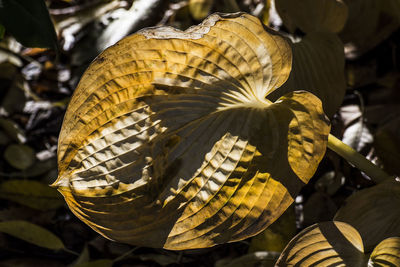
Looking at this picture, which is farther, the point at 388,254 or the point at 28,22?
the point at 28,22

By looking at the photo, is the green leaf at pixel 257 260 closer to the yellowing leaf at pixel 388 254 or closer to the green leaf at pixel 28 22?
the yellowing leaf at pixel 388 254

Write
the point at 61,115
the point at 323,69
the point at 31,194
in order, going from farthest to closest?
the point at 61,115, the point at 31,194, the point at 323,69

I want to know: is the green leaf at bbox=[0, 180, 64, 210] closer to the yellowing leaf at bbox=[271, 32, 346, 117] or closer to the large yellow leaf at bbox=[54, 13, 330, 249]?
the large yellow leaf at bbox=[54, 13, 330, 249]

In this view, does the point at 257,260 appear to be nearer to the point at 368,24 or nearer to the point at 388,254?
the point at 388,254

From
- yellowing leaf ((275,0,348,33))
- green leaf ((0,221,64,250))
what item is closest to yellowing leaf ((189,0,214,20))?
yellowing leaf ((275,0,348,33))

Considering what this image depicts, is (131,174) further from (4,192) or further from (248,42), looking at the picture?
(4,192)

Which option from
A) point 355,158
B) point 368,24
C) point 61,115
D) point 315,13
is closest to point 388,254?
point 355,158
